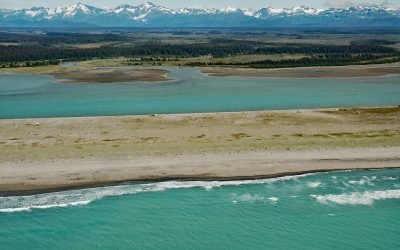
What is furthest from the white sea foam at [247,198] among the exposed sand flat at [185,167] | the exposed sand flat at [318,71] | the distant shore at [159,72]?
the exposed sand flat at [318,71]

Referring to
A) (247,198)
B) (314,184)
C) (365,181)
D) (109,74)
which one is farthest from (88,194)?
(109,74)

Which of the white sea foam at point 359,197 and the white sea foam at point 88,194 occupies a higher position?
the white sea foam at point 359,197

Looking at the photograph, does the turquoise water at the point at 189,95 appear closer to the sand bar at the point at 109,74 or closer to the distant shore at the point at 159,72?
the sand bar at the point at 109,74

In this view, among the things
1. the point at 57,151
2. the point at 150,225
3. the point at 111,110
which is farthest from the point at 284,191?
the point at 111,110

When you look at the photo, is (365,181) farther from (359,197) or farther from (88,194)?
(88,194)

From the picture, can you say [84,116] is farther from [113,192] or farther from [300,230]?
[300,230]
